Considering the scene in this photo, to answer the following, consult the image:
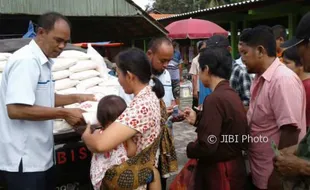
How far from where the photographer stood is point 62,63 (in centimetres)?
349

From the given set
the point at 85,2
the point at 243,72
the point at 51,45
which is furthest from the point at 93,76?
the point at 85,2

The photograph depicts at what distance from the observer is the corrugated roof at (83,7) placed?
7.98m

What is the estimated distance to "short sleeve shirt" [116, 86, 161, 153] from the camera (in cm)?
206

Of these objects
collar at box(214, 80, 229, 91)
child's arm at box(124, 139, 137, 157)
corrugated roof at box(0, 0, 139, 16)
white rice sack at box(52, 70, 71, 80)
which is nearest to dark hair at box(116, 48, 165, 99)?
child's arm at box(124, 139, 137, 157)

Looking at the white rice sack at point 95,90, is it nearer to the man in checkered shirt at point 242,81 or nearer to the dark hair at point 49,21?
the dark hair at point 49,21

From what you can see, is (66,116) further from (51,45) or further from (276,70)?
(276,70)

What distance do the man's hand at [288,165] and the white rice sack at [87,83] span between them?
1935mm

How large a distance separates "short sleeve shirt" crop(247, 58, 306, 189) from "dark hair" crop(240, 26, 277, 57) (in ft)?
0.31

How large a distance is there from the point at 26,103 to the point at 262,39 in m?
1.59

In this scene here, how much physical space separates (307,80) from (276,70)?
0.48 meters

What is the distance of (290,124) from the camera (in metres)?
2.29


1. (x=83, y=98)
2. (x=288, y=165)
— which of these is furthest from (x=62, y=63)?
(x=288, y=165)

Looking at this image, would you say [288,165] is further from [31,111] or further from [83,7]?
[83,7]

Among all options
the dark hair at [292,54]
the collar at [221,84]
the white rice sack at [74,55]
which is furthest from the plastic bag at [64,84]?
the dark hair at [292,54]
